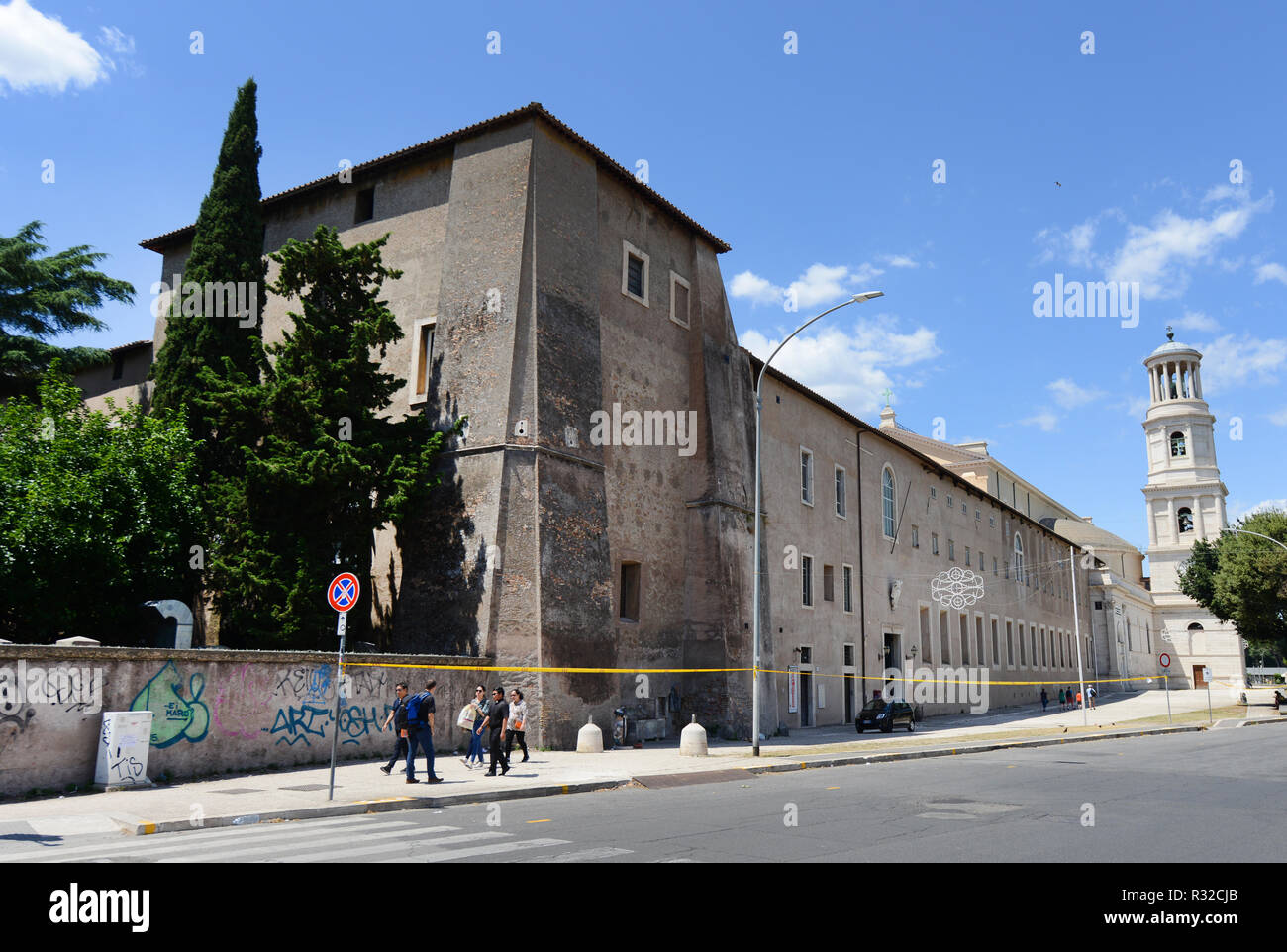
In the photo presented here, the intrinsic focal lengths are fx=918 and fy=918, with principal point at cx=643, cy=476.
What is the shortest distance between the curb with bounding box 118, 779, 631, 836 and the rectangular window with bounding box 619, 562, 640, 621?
452 inches

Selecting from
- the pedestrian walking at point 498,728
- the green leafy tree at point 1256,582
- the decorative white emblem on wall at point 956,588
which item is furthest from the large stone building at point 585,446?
the green leafy tree at point 1256,582

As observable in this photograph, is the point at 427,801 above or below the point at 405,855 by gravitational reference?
below

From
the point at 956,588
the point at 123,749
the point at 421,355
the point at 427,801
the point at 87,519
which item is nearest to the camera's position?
the point at 427,801

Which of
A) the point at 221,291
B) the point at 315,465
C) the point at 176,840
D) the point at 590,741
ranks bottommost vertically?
the point at 590,741

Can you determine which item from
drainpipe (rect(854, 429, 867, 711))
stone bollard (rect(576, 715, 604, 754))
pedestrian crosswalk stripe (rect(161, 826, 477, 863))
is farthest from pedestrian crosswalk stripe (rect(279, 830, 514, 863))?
drainpipe (rect(854, 429, 867, 711))

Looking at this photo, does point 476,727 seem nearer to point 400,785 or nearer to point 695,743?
point 400,785

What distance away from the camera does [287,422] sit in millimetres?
22484

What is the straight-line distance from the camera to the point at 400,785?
15375 millimetres

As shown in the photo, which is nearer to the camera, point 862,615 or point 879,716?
Result: point 879,716

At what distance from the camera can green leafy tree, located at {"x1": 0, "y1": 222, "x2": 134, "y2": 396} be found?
3250 centimetres

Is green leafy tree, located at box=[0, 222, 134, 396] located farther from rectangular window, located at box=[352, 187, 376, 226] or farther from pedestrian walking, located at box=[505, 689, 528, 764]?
pedestrian walking, located at box=[505, 689, 528, 764]

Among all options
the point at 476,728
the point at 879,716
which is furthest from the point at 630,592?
the point at 879,716

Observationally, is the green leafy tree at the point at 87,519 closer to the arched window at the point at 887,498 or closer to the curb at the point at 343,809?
the curb at the point at 343,809

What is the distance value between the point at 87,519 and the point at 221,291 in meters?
7.98
